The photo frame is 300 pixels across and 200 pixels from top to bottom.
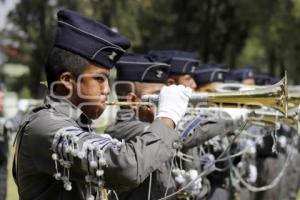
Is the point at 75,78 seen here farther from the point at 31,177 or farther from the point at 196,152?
the point at 196,152

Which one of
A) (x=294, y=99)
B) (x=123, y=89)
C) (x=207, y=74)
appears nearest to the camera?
(x=294, y=99)

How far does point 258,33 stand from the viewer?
3066 cm

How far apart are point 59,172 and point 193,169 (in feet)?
8.65

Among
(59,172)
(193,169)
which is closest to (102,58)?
(59,172)

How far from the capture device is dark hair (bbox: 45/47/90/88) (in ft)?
9.38

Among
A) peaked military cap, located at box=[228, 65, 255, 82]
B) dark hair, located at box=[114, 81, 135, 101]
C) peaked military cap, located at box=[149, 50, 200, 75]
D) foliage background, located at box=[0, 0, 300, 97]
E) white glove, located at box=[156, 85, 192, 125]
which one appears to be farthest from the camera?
foliage background, located at box=[0, 0, 300, 97]

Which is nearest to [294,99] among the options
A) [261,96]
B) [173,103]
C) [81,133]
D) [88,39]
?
[261,96]

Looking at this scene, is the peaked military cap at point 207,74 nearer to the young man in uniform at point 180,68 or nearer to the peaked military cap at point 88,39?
the young man in uniform at point 180,68

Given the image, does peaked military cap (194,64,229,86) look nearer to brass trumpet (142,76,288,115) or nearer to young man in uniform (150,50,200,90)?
young man in uniform (150,50,200,90)

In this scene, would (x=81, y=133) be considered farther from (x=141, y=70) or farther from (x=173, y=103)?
(x=141, y=70)

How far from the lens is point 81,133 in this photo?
272 cm

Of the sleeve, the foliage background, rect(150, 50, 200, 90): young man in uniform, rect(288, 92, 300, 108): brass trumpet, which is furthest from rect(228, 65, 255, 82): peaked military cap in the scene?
the foliage background

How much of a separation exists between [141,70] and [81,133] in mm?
2331

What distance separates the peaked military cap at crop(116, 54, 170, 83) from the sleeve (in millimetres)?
2260
